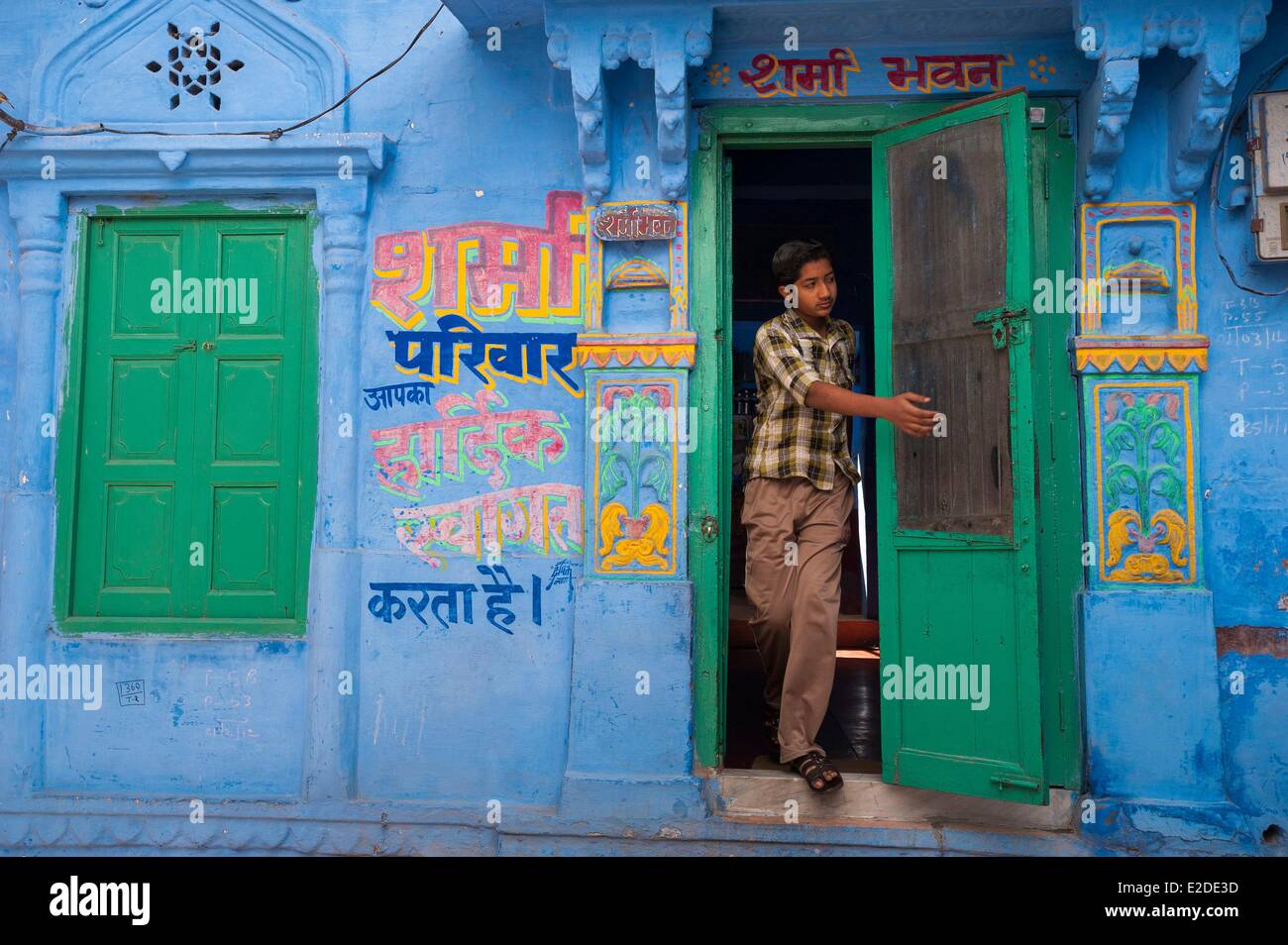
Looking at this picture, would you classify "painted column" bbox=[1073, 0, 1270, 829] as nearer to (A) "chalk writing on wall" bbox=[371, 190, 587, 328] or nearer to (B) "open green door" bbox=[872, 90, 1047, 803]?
(B) "open green door" bbox=[872, 90, 1047, 803]

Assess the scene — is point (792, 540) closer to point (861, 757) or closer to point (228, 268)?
point (861, 757)

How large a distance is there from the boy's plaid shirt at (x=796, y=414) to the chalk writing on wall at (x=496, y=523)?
0.87 m

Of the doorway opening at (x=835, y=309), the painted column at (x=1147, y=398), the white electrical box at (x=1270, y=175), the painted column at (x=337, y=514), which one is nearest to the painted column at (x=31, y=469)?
the painted column at (x=337, y=514)

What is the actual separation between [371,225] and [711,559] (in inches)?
86.3

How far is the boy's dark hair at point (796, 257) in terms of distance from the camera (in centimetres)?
425

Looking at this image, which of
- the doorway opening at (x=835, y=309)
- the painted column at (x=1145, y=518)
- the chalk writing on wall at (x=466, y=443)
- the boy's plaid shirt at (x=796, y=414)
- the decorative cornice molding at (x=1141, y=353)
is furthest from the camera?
the doorway opening at (x=835, y=309)

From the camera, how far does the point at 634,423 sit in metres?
4.12

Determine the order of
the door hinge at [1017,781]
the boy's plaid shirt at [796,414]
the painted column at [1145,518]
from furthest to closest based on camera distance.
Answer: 1. the boy's plaid shirt at [796,414]
2. the painted column at [1145,518]
3. the door hinge at [1017,781]

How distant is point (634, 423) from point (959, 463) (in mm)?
1372

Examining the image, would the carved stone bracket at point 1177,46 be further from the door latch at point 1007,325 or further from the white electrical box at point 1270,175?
the door latch at point 1007,325

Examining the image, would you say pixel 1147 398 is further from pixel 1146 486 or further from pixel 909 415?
pixel 909 415

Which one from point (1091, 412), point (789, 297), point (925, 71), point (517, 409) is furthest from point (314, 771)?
point (925, 71)

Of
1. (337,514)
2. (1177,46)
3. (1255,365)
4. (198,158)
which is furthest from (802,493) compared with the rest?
(198,158)

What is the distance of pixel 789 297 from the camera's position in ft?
14.3
